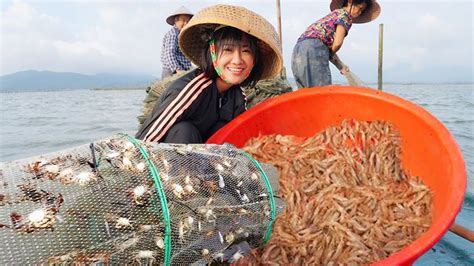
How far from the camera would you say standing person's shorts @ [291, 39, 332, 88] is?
6.36m

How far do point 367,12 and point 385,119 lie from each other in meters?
3.74

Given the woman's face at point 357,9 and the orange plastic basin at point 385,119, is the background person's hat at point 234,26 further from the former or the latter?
the woman's face at point 357,9

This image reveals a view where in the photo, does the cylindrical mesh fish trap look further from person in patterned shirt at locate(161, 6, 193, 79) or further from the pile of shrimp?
person in patterned shirt at locate(161, 6, 193, 79)

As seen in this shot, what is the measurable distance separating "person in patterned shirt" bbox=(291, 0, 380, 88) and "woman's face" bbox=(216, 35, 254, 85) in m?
3.15

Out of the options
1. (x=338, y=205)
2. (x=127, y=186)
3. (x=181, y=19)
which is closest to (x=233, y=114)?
(x=338, y=205)

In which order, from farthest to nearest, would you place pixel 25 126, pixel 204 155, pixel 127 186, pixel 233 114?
pixel 25 126
pixel 233 114
pixel 204 155
pixel 127 186

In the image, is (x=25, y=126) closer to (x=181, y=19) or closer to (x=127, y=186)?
(x=181, y=19)

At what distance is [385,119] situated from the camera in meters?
3.66

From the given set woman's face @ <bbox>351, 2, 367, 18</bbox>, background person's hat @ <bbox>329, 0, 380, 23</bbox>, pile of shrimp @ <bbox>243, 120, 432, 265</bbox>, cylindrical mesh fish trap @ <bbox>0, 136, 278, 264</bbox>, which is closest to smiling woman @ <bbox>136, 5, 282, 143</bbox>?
pile of shrimp @ <bbox>243, 120, 432, 265</bbox>

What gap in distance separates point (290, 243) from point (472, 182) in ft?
15.0

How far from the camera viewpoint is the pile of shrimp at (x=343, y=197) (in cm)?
263

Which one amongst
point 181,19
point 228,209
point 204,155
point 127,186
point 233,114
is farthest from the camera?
point 181,19

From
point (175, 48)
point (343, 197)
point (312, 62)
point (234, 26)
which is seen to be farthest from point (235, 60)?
point (175, 48)

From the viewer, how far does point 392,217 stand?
9.59 feet
